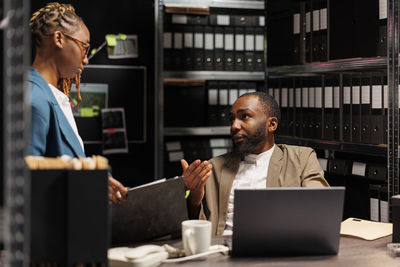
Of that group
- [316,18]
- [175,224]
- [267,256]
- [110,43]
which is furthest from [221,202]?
[110,43]

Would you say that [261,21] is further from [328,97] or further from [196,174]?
[196,174]

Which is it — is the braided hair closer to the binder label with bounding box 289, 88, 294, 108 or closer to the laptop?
the laptop

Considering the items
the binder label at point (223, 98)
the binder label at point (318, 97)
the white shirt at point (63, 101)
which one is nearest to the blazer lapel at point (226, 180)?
the white shirt at point (63, 101)

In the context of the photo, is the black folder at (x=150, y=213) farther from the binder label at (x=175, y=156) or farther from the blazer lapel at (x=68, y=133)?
the binder label at (x=175, y=156)

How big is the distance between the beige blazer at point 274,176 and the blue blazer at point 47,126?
0.74 metres

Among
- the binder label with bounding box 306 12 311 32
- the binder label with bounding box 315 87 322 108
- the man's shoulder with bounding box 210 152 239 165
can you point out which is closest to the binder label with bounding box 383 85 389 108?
the binder label with bounding box 315 87 322 108

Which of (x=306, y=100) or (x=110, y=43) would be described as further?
(x=110, y=43)

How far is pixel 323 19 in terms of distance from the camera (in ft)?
10.7

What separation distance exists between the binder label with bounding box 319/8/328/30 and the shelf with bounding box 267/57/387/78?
0.22 meters

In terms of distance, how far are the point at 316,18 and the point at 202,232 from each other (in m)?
2.12

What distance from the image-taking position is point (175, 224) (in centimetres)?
179

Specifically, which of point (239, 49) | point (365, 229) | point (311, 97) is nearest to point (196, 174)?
point (365, 229)

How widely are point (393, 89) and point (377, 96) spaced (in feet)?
0.41

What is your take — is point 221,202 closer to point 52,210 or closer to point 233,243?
point 233,243
